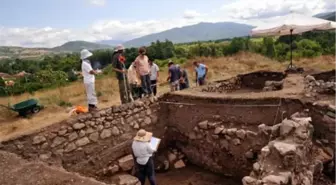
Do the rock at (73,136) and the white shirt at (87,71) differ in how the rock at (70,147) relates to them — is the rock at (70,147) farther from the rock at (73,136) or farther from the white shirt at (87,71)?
the white shirt at (87,71)

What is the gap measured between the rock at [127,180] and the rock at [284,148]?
375 cm

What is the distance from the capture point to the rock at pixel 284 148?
574cm

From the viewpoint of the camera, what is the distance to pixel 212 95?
9.62 meters

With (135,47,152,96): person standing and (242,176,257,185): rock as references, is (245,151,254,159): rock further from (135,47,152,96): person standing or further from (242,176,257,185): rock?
(135,47,152,96): person standing

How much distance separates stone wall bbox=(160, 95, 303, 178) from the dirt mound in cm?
436

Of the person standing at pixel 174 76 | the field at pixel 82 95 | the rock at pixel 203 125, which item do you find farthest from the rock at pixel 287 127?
the person standing at pixel 174 76

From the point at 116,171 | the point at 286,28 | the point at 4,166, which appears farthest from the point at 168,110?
the point at 286,28

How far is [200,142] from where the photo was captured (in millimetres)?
9656

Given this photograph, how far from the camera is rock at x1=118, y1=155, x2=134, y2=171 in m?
8.99

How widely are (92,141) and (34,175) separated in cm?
296

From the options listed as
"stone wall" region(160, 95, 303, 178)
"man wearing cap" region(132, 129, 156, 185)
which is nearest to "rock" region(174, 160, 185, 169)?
"stone wall" region(160, 95, 303, 178)

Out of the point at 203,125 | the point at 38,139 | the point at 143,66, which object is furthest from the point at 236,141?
the point at 38,139

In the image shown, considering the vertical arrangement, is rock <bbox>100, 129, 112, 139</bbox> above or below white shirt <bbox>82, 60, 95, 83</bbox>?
below

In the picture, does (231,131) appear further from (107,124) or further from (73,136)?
(73,136)
